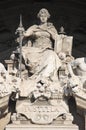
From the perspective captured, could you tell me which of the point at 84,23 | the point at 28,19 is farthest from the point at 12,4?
the point at 84,23

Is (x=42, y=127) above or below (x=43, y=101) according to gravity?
below

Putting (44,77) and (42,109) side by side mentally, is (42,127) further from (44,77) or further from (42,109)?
(44,77)

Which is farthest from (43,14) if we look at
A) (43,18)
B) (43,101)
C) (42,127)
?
(42,127)

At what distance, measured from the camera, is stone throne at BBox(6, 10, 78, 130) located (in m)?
13.4

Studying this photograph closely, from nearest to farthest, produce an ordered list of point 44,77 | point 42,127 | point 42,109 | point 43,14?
point 42,127
point 42,109
point 44,77
point 43,14

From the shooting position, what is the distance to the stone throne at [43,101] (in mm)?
13398

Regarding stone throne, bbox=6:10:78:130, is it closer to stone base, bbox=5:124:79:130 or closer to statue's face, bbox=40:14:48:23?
stone base, bbox=5:124:79:130

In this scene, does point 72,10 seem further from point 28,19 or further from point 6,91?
point 6,91

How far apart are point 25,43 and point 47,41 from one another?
444mm

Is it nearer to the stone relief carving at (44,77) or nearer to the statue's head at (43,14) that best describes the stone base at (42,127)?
the stone relief carving at (44,77)

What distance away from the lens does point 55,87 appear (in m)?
13.7

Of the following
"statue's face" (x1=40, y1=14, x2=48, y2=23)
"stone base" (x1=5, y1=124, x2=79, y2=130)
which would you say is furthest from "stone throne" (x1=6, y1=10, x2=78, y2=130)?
"statue's face" (x1=40, y1=14, x2=48, y2=23)

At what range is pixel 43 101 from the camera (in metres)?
13.6

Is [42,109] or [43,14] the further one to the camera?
[43,14]
